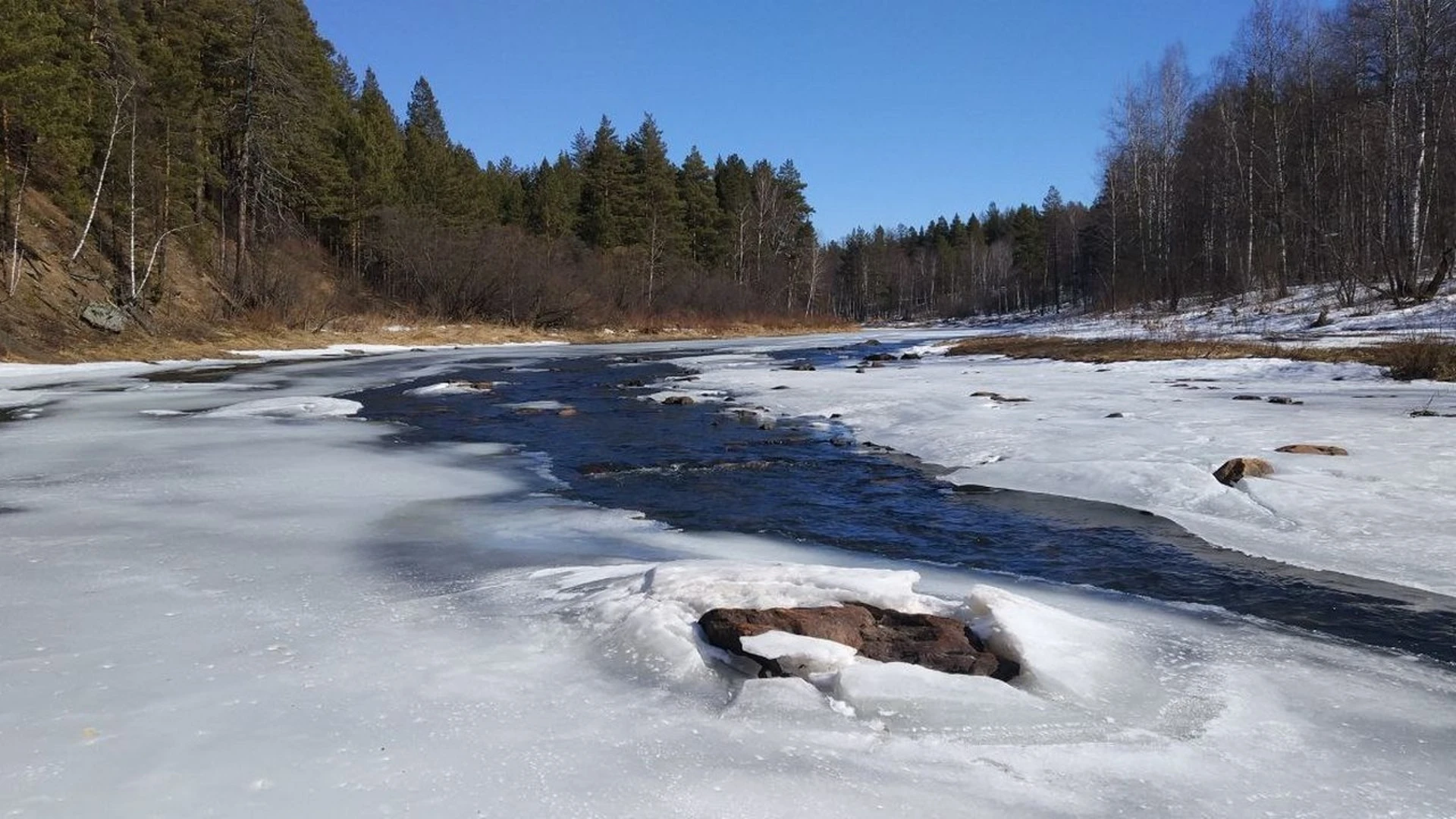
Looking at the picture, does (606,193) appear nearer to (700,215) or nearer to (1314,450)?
(700,215)

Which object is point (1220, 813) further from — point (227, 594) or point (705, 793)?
point (227, 594)

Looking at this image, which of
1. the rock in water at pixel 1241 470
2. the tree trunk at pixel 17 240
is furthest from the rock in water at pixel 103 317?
the rock in water at pixel 1241 470

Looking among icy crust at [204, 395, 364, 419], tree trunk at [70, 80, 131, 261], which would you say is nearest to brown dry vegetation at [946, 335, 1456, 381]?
icy crust at [204, 395, 364, 419]

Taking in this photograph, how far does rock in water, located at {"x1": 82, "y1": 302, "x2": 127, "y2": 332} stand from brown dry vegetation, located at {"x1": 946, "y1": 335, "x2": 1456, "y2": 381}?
21.7 metres

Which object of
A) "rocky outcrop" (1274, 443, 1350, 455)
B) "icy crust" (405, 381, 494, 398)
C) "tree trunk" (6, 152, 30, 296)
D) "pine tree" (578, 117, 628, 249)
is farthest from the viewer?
"pine tree" (578, 117, 628, 249)

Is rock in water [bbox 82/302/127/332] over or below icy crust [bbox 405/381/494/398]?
over

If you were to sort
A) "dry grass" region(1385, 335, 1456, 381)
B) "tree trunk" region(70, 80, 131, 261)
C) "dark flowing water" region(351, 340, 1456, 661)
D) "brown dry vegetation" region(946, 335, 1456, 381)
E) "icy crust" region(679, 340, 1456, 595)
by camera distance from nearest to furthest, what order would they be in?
"dark flowing water" region(351, 340, 1456, 661)
"icy crust" region(679, 340, 1456, 595)
"dry grass" region(1385, 335, 1456, 381)
"brown dry vegetation" region(946, 335, 1456, 381)
"tree trunk" region(70, 80, 131, 261)

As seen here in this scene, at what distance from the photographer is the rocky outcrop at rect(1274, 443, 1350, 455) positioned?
262 inches

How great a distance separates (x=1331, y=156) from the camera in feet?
102

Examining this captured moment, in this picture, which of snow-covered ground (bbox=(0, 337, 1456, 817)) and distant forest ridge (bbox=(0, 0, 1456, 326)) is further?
distant forest ridge (bbox=(0, 0, 1456, 326))

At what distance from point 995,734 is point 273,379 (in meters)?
17.7

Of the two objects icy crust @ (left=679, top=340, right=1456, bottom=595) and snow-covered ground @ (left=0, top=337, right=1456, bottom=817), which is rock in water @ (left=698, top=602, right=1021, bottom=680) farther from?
icy crust @ (left=679, top=340, right=1456, bottom=595)

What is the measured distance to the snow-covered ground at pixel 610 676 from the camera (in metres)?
2.29

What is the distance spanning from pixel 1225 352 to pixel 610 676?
16.9m
